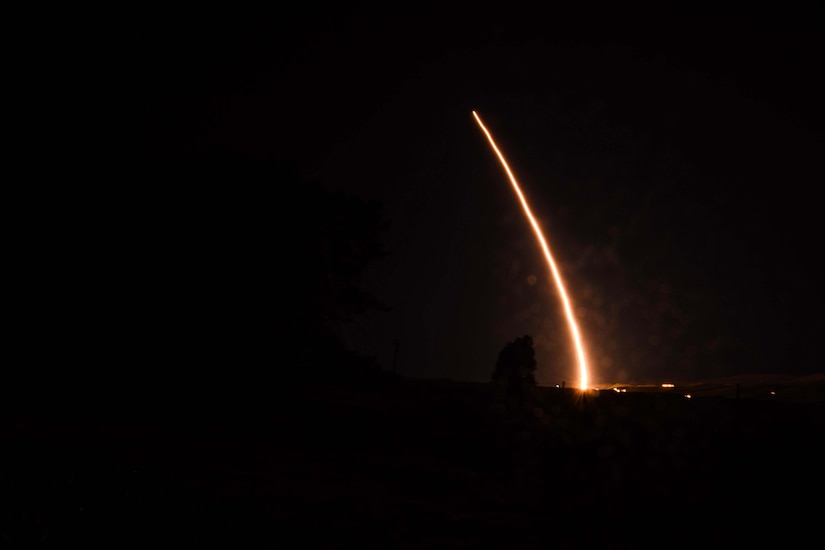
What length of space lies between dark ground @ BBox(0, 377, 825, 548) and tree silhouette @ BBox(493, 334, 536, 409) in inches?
49.6

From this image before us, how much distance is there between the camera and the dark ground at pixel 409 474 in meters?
7.74

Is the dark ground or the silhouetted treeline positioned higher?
the silhouetted treeline

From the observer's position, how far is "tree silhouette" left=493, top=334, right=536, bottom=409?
2253 centimetres

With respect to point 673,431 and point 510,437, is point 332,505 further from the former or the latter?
point 673,431

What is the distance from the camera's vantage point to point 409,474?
1241 cm

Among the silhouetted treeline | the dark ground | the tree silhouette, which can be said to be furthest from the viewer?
the tree silhouette

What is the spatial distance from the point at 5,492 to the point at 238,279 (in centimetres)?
844

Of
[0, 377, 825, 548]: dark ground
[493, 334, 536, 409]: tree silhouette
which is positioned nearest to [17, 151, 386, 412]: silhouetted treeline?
[0, 377, 825, 548]: dark ground

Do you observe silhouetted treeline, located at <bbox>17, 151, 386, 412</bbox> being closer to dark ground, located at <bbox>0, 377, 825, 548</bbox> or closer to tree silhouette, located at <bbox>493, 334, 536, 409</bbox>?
dark ground, located at <bbox>0, 377, 825, 548</bbox>

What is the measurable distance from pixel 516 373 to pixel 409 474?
11.1 meters

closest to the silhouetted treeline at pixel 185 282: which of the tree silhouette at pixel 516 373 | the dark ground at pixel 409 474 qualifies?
the dark ground at pixel 409 474

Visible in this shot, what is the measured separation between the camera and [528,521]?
9180 mm

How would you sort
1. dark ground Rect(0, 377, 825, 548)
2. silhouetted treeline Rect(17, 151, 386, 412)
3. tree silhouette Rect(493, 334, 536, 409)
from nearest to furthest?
dark ground Rect(0, 377, 825, 548) → silhouetted treeline Rect(17, 151, 386, 412) → tree silhouette Rect(493, 334, 536, 409)

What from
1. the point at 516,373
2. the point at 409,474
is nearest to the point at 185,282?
the point at 409,474
